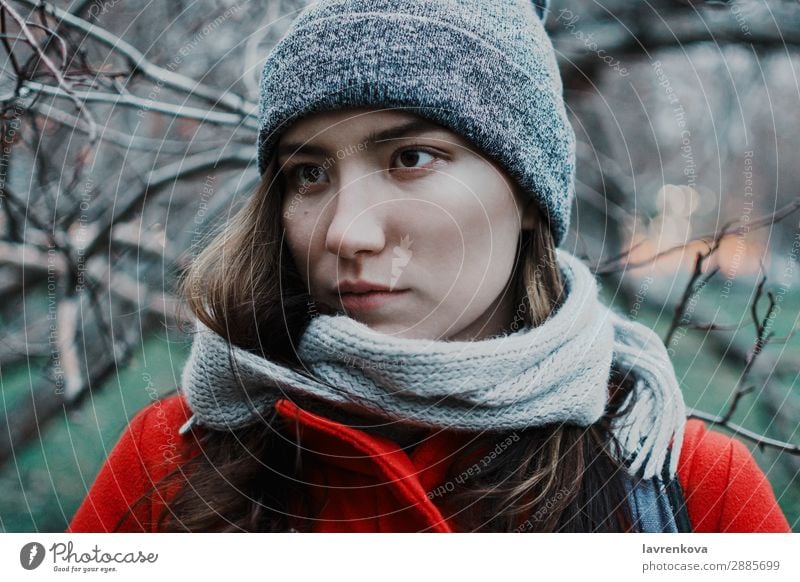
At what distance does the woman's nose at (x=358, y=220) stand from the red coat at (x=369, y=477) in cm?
14

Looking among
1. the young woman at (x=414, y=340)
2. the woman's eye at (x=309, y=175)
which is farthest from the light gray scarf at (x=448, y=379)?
the woman's eye at (x=309, y=175)

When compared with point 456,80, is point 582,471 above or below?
below

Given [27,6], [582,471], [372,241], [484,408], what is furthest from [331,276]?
[27,6]

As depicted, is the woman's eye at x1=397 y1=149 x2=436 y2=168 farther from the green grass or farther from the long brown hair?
the green grass

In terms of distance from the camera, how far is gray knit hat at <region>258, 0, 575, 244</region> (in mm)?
484

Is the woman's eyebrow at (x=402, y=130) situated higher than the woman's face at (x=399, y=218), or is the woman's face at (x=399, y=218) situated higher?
the woman's eyebrow at (x=402, y=130)

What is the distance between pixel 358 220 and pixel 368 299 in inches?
2.6

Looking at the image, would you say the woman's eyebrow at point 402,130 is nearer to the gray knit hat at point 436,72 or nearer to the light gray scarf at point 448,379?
the gray knit hat at point 436,72

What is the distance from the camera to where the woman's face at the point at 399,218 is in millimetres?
498

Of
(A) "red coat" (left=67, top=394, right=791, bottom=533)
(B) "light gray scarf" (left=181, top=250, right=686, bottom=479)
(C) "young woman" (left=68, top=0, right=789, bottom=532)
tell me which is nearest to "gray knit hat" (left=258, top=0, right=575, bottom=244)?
(C) "young woman" (left=68, top=0, right=789, bottom=532)

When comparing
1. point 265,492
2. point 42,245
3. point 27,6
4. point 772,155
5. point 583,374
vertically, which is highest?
point 27,6

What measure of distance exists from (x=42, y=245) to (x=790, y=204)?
0.72 metres

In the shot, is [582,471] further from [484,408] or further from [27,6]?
[27,6]

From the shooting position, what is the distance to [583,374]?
1.78 ft
